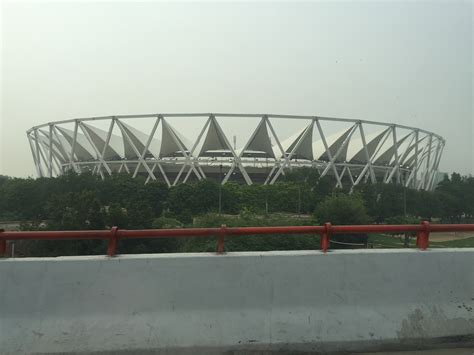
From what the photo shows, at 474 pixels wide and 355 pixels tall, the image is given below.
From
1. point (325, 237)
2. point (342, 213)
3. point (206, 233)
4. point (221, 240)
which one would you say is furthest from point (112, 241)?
point (342, 213)

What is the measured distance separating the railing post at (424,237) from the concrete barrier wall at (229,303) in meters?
0.22

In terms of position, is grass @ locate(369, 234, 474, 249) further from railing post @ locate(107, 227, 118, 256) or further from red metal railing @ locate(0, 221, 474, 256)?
railing post @ locate(107, 227, 118, 256)

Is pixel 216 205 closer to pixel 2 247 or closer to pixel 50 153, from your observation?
pixel 2 247

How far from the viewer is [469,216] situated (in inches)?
1897

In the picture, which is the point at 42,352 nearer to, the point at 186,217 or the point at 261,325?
the point at 261,325

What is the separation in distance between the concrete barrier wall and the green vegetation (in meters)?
11.7

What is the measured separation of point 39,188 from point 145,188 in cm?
1051

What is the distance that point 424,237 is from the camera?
391 centimetres

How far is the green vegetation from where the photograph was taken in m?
21.3

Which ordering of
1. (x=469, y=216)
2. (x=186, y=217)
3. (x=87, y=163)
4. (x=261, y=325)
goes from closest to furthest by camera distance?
1. (x=261, y=325)
2. (x=186, y=217)
3. (x=469, y=216)
4. (x=87, y=163)

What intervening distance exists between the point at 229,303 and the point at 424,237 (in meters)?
2.11

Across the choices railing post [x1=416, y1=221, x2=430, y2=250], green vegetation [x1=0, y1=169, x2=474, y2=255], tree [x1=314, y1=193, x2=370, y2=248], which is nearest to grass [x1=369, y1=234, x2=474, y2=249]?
railing post [x1=416, y1=221, x2=430, y2=250]

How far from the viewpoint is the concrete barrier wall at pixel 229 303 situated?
3299 millimetres

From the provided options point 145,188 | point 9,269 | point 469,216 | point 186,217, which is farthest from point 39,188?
point 469,216
